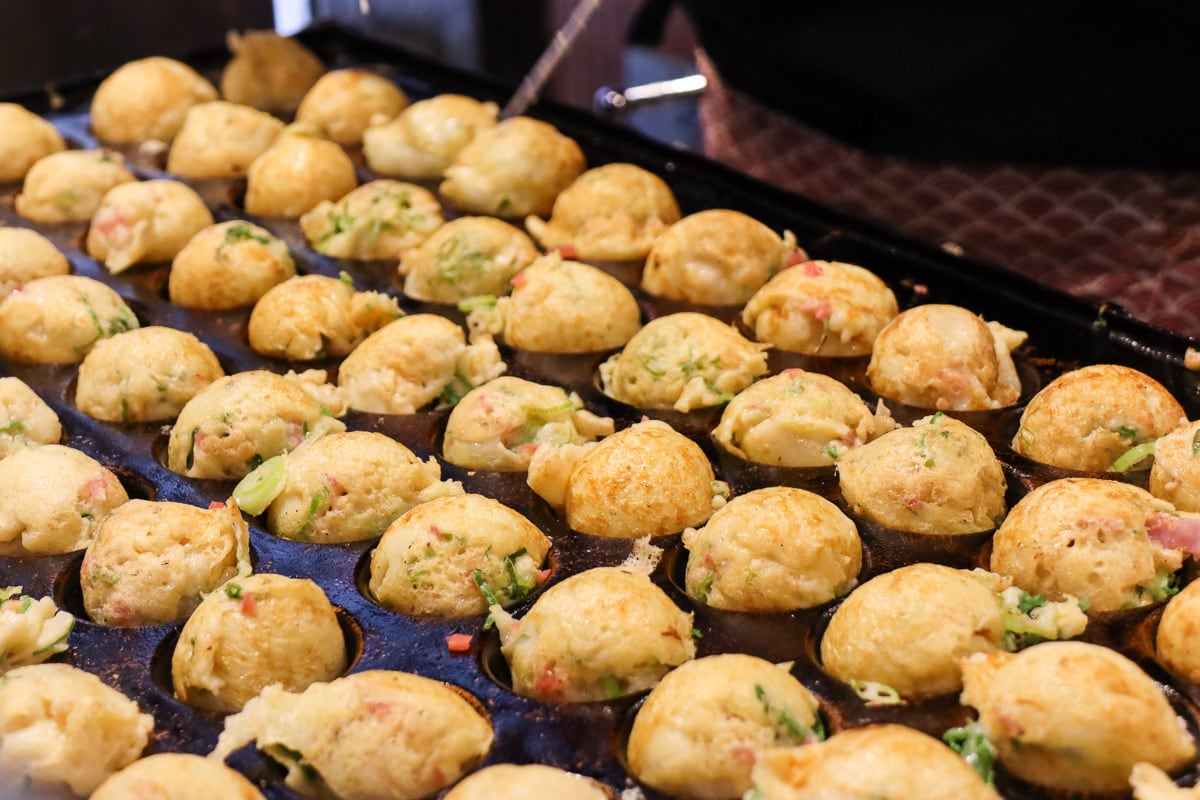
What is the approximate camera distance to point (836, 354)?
12.6 ft

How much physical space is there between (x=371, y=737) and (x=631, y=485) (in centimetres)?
94

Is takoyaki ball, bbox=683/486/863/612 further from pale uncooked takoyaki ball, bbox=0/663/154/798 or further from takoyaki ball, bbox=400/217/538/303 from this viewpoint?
takoyaki ball, bbox=400/217/538/303

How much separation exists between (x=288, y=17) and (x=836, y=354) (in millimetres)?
3822

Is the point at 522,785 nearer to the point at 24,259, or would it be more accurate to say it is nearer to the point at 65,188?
the point at 24,259

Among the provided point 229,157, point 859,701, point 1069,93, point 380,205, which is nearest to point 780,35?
point 1069,93

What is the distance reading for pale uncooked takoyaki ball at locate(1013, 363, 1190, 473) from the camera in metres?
3.18

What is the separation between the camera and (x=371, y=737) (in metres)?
2.40

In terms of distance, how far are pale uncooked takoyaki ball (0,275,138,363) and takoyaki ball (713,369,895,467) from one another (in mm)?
1947

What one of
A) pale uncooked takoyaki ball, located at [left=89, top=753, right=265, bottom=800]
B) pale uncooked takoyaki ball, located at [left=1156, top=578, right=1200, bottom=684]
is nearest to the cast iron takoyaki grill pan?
pale uncooked takoyaki ball, located at [left=1156, top=578, right=1200, bottom=684]

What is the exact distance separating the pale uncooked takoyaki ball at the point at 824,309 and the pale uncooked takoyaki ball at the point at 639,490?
77 cm

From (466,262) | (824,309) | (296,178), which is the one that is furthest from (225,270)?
(824,309)

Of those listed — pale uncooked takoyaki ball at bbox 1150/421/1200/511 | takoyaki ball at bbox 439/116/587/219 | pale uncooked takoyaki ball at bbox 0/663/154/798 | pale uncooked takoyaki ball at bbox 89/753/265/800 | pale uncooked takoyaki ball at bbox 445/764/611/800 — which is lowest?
pale uncooked takoyaki ball at bbox 0/663/154/798

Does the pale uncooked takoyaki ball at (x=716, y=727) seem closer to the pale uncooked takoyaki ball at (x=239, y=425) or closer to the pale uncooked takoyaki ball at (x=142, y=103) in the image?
the pale uncooked takoyaki ball at (x=239, y=425)

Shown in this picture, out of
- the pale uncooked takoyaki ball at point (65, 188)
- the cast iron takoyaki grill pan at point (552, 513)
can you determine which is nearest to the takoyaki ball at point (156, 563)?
the cast iron takoyaki grill pan at point (552, 513)
